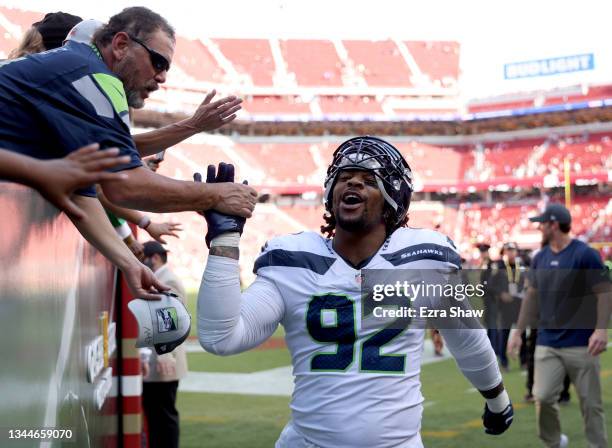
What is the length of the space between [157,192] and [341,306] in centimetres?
76

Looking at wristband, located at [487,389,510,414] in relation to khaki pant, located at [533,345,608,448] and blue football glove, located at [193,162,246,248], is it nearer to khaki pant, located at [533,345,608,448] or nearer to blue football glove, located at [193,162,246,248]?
blue football glove, located at [193,162,246,248]

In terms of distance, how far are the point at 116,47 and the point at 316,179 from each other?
43.9m

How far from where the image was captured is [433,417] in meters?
8.05

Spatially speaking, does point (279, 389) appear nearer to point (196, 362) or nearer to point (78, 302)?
point (196, 362)

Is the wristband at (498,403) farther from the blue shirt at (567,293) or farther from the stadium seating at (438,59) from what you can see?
the stadium seating at (438,59)

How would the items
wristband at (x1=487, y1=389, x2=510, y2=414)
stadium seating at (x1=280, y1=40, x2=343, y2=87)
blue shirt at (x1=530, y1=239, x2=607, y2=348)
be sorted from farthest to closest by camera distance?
1. stadium seating at (x1=280, y1=40, x2=343, y2=87)
2. blue shirt at (x1=530, y1=239, x2=607, y2=348)
3. wristband at (x1=487, y1=389, x2=510, y2=414)

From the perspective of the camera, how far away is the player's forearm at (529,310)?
7180 mm

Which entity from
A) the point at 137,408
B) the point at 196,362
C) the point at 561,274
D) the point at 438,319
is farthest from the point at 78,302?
the point at 196,362

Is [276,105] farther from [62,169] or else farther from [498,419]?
[62,169]

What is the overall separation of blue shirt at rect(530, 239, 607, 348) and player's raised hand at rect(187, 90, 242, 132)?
391cm

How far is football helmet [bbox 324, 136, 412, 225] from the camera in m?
2.99

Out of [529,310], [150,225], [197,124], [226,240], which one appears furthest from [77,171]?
[529,310]

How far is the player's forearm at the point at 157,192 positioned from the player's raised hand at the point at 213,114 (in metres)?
1.11

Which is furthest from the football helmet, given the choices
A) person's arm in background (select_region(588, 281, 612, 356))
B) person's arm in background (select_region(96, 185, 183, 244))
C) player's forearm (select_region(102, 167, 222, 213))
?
person's arm in background (select_region(588, 281, 612, 356))
